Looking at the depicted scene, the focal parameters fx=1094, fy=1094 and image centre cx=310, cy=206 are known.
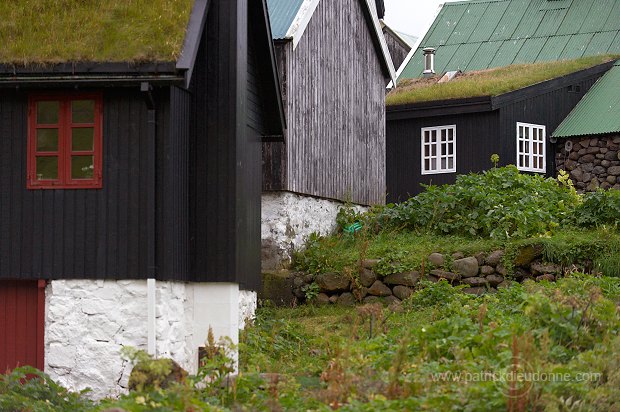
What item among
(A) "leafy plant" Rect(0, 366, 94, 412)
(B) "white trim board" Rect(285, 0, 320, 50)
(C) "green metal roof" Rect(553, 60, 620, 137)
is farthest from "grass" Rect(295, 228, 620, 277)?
(C) "green metal roof" Rect(553, 60, 620, 137)

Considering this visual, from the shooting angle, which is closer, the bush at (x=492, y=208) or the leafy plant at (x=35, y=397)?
the leafy plant at (x=35, y=397)

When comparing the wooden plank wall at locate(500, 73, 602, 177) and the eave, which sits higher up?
the wooden plank wall at locate(500, 73, 602, 177)

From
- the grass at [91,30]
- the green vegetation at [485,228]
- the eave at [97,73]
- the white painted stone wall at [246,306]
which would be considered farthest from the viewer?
A: the green vegetation at [485,228]

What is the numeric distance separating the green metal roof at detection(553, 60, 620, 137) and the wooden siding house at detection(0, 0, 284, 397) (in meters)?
15.5

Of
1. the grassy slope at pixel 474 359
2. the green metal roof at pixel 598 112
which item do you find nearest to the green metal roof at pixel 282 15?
the grassy slope at pixel 474 359

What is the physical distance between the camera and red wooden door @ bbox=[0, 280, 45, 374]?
522 inches

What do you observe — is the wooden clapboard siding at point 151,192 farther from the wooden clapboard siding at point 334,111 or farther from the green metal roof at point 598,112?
the green metal roof at point 598,112

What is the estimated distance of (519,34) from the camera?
31688 millimetres

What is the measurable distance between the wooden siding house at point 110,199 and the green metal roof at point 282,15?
6.31 meters

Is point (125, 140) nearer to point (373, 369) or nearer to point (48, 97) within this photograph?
point (48, 97)

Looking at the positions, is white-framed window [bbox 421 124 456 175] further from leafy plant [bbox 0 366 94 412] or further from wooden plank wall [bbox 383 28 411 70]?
leafy plant [bbox 0 366 94 412]

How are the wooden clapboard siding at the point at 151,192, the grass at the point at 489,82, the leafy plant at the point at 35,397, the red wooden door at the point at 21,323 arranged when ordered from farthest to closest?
the grass at the point at 489,82 < the red wooden door at the point at 21,323 < the wooden clapboard siding at the point at 151,192 < the leafy plant at the point at 35,397

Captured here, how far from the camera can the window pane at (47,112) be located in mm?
13328

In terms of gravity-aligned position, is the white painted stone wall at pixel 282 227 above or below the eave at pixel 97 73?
below
